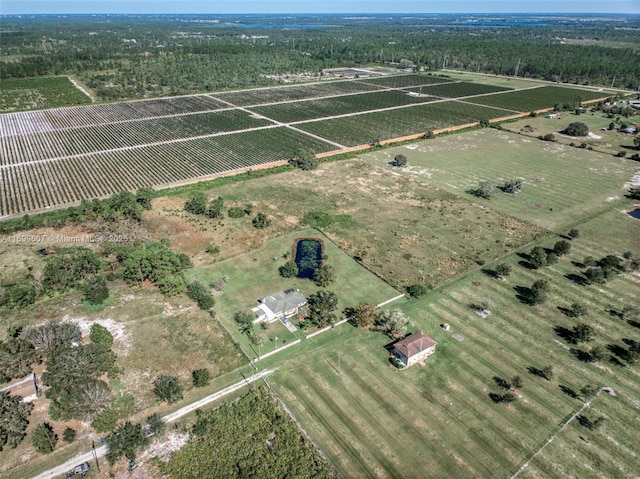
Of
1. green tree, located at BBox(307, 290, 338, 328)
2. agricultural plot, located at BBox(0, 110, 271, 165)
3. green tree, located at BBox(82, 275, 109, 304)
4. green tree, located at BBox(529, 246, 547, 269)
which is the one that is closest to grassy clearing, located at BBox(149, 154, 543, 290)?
green tree, located at BBox(529, 246, 547, 269)

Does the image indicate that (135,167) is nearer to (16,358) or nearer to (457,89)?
(16,358)

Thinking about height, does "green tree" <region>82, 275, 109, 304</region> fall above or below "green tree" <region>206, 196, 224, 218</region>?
below

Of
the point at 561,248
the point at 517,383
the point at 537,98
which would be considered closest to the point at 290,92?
the point at 537,98

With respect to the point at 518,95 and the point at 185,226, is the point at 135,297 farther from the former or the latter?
the point at 518,95

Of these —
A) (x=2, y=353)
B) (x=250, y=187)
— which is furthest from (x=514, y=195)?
(x=2, y=353)

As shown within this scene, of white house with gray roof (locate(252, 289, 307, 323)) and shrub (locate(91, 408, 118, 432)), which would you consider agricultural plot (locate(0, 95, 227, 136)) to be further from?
shrub (locate(91, 408, 118, 432))

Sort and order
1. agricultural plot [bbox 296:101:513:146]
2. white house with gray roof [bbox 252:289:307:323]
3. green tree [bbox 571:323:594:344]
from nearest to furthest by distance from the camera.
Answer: green tree [bbox 571:323:594:344]
white house with gray roof [bbox 252:289:307:323]
agricultural plot [bbox 296:101:513:146]

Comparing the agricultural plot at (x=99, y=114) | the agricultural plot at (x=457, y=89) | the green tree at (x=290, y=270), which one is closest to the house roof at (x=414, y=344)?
the green tree at (x=290, y=270)
